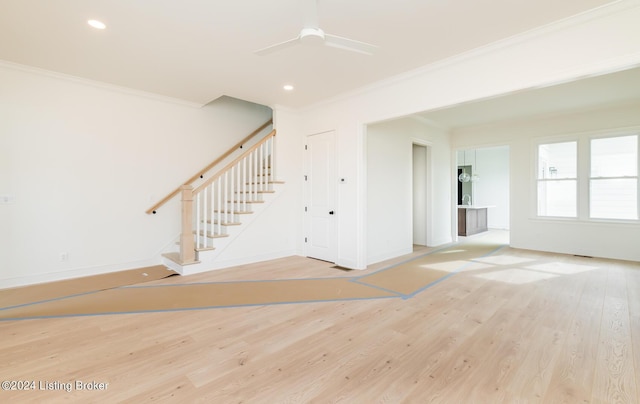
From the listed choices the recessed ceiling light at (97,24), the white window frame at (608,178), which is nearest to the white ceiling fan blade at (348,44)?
the recessed ceiling light at (97,24)

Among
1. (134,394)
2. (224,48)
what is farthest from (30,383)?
(224,48)

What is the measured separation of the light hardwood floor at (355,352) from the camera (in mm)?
1819

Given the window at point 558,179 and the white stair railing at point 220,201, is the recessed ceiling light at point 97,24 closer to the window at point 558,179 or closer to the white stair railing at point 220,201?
the white stair railing at point 220,201

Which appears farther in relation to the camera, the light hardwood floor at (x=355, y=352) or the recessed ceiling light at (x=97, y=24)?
the recessed ceiling light at (x=97, y=24)

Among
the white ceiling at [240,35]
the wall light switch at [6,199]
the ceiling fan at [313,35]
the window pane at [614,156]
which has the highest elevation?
the white ceiling at [240,35]

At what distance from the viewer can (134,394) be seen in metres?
1.79

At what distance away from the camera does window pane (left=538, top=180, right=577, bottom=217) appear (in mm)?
5957

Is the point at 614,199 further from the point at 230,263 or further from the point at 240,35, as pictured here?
the point at 230,263

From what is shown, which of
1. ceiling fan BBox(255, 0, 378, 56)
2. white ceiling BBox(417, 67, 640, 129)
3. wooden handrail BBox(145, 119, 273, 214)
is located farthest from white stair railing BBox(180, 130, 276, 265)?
white ceiling BBox(417, 67, 640, 129)

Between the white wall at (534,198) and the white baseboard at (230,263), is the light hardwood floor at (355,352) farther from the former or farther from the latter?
the white wall at (534,198)

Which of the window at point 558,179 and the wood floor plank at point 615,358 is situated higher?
the window at point 558,179

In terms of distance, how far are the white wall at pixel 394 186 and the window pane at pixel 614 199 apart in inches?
112

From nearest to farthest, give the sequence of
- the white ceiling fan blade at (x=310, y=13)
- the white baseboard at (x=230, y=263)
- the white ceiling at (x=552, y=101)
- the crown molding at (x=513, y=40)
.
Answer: the white ceiling fan blade at (x=310, y=13)
the crown molding at (x=513, y=40)
the white ceiling at (x=552, y=101)
the white baseboard at (x=230, y=263)

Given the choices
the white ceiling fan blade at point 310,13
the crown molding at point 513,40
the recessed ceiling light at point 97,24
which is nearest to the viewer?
the white ceiling fan blade at point 310,13
